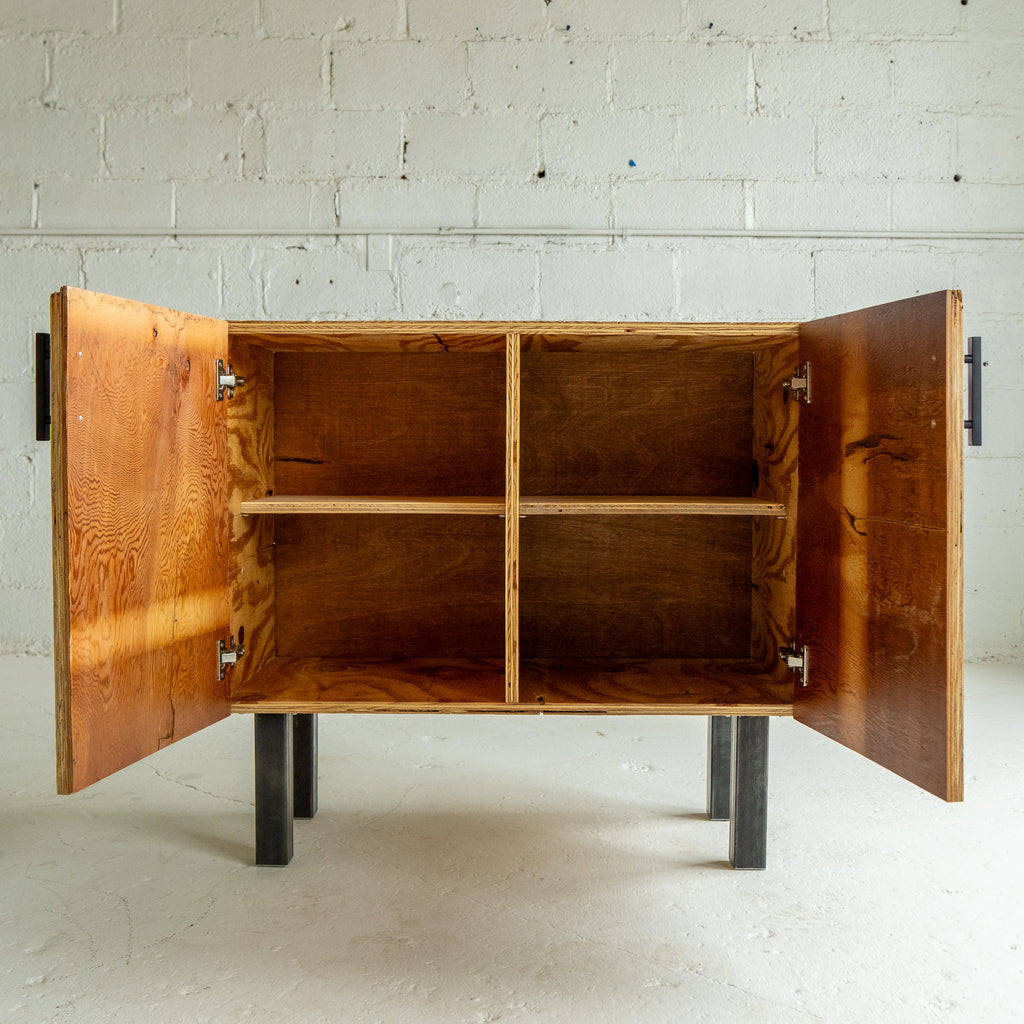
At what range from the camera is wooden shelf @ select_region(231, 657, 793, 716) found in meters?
1.59

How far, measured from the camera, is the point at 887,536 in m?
1.32

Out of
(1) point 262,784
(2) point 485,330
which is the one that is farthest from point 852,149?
(1) point 262,784

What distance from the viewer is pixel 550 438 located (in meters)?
1.97

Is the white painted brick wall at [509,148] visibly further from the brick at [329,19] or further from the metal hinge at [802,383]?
the metal hinge at [802,383]

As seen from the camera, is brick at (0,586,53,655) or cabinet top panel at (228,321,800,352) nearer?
cabinet top panel at (228,321,800,352)

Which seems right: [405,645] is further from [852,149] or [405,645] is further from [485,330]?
[852,149]

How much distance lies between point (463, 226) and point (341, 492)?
1.41 metres

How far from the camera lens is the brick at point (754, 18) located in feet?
9.78

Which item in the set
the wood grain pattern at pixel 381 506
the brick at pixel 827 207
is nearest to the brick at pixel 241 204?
the brick at pixel 827 207

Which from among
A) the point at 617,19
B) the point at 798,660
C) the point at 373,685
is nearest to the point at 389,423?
the point at 373,685

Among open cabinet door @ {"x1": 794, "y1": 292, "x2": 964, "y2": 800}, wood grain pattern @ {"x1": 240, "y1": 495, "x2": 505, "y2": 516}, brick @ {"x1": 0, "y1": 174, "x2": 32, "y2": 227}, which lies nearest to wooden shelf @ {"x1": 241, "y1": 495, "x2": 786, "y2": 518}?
wood grain pattern @ {"x1": 240, "y1": 495, "x2": 505, "y2": 516}

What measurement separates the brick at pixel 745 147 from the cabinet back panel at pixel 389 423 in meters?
1.51

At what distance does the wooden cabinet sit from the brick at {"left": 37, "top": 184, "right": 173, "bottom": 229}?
147 cm

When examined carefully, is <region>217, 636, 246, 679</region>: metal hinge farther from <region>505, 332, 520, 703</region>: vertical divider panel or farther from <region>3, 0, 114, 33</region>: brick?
<region>3, 0, 114, 33</region>: brick
